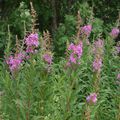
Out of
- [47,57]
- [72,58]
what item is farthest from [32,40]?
[72,58]

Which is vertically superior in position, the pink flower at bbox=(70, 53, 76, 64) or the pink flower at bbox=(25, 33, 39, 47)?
the pink flower at bbox=(25, 33, 39, 47)

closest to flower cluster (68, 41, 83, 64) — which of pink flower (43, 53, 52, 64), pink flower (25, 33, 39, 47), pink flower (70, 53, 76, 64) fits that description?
pink flower (70, 53, 76, 64)

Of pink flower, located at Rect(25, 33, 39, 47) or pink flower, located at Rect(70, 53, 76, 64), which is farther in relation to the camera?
pink flower, located at Rect(70, 53, 76, 64)

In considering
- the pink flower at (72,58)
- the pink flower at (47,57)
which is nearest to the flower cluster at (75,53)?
the pink flower at (72,58)

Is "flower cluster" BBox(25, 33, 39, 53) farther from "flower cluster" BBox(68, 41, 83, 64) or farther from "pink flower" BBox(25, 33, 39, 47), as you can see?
"flower cluster" BBox(68, 41, 83, 64)

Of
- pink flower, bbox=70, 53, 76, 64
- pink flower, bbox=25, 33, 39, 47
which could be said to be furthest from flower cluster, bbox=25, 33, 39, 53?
pink flower, bbox=70, 53, 76, 64

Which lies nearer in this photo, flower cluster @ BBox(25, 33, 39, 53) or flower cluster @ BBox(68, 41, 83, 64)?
flower cluster @ BBox(25, 33, 39, 53)

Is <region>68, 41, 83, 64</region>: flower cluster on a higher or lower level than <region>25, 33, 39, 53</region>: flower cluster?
lower

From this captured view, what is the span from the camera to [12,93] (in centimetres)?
465

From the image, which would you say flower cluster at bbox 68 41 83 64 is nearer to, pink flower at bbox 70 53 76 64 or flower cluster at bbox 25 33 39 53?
pink flower at bbox 70 53 76 64

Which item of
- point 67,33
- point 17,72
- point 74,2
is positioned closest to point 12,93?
point 17,72

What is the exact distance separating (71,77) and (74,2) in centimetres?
478

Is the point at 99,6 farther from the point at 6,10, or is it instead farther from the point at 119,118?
the point at 119,118

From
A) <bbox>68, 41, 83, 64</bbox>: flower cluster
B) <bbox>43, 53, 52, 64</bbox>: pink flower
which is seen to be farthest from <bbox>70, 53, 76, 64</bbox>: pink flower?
<bbox>43, 53, 52, 64</bbox>: pink flower
